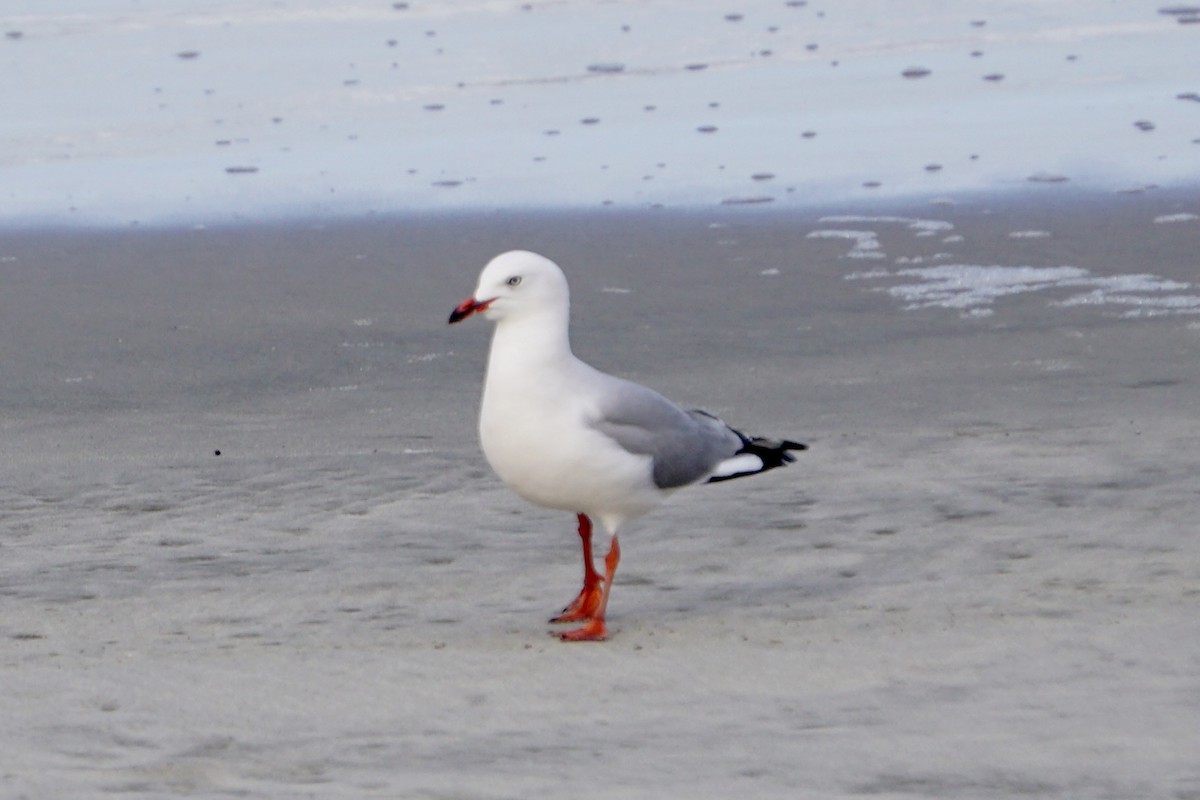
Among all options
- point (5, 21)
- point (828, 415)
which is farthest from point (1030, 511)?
point (5, 21)

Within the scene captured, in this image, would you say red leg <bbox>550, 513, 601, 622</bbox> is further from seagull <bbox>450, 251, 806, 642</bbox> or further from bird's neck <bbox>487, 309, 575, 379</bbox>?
bird's neck <bbox>487, 309, 575, 379</bbox>

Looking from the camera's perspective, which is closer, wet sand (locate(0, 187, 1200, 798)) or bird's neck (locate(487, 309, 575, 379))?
wet sand (locate(0, 187, 1200, 798))

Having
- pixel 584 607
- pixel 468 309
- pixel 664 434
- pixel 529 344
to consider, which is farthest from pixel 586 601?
pixel 468 309

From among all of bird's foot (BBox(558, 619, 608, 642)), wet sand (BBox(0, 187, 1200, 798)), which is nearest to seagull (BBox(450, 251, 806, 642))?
bird's foot (BBox(558, 619, 608, 642))

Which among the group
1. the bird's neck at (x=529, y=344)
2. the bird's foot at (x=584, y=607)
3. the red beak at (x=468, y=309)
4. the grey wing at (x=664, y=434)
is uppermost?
the red beak at (x=468, y=309)

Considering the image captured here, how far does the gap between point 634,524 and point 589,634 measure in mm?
1115

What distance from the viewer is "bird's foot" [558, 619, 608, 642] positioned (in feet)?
15.3

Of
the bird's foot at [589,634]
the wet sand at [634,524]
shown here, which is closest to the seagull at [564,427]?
the bird's foot at [589,634]

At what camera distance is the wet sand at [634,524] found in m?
3.75

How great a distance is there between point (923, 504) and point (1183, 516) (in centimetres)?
74

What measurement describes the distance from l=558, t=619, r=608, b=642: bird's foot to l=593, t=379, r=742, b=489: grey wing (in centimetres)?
45

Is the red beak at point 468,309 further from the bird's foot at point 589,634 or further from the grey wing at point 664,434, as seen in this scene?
the bird's foot at point 589,634

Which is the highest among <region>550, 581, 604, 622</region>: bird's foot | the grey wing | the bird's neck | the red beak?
the red beak

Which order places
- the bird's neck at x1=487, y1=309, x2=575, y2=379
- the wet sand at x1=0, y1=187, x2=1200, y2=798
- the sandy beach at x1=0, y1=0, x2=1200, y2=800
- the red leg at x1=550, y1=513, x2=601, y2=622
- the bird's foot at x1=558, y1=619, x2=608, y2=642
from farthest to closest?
the red leg at x1=550, y1=513, x2=601, y2=622, the bird's neck at x1=487, y1=309, x2=575, y2=379, the bird's foot at x1=558, y1=619, x2=608, y2=642, the sandy beach at x1=0, y1=0, x2=1200, y2=800, the wet sand at x1=0, y1=187, x2=1200, y2=798
